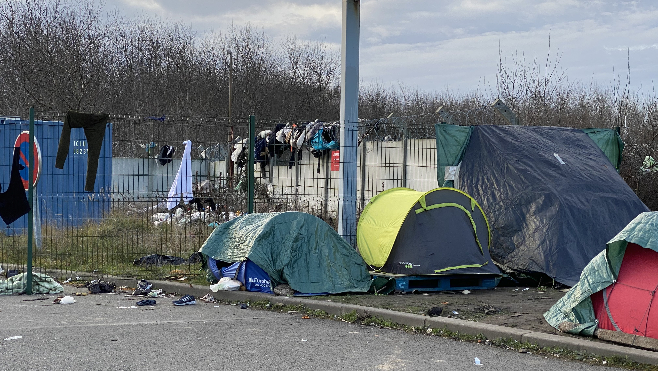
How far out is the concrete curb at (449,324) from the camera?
609 cm

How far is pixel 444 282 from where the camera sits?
9.35 meters

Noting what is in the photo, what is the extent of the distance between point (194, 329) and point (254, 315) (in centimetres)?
101

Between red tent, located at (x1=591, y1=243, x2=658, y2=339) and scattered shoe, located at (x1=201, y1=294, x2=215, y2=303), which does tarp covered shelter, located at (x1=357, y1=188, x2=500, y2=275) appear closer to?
scattered shoe, located at (x1=201, y1=294, x2=215, y2=303)

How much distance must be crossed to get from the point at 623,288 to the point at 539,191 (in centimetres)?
433

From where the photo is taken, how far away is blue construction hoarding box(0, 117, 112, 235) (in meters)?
14.6

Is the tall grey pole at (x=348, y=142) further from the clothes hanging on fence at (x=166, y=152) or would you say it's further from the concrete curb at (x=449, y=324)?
the clothes hanging on fence at (x=166, y=152)

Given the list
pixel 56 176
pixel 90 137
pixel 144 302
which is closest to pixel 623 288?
pixel 144 302

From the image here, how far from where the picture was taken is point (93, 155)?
10.6 m

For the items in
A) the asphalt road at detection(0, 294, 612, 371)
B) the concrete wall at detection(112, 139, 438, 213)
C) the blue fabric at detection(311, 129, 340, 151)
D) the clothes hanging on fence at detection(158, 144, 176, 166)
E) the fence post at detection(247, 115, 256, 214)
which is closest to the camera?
the asphalt road at detection(0, 294, 612, 371)

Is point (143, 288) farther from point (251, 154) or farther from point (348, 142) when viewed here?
point (348, 142)

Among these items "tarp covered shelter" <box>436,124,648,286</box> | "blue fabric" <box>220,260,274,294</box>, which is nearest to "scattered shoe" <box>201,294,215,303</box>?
"blue fabric" <box>220,260,274,294</box>

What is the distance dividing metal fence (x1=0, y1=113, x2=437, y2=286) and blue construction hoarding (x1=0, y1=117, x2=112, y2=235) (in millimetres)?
30

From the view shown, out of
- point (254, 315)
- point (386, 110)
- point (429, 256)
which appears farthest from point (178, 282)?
point (386, 110)

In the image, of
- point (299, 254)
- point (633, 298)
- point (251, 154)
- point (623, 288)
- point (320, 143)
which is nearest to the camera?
point (633, 298)
